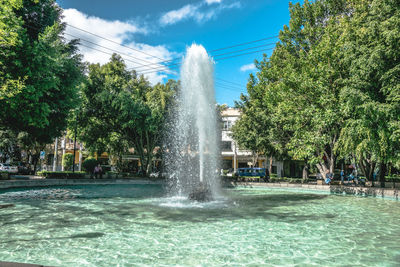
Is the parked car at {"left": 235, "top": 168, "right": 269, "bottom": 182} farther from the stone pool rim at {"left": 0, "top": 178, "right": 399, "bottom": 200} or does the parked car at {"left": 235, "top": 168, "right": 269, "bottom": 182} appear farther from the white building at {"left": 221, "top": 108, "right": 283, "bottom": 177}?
the white building at {"left": 221, "top": 108, "right": 283, "bottom": 177}

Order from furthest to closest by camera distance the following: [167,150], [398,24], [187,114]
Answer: [167,150] < [187,114] < [398,24]

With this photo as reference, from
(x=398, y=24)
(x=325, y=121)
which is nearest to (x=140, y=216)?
(x=325, y=121)

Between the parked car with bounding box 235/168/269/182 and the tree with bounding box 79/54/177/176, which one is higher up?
the tree with bounding box 79/54/177/176

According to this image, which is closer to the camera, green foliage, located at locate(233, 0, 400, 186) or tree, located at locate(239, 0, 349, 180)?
green foliage, located at locate(233, 0, 400, 186)

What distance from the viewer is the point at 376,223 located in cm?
1027

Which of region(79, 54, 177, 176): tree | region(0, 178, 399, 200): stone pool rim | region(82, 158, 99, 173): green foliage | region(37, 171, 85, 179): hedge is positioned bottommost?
region(0, 178, 399, 200): stone pool rim

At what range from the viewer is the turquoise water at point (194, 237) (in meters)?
6.07

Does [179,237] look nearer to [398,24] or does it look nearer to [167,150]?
[398,24]

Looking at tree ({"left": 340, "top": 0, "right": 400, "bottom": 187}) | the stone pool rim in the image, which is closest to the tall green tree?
the stone pool rim

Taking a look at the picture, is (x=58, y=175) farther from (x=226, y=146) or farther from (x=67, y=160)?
(x=226, y=146)

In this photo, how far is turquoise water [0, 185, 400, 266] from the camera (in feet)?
19.9

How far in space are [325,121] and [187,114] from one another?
10.6 m

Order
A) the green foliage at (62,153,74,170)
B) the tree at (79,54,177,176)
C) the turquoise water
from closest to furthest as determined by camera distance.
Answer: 1. the turquoise water
2. the tree at (79,54,177,176)
3. the green foliage at (62,153,74,170)

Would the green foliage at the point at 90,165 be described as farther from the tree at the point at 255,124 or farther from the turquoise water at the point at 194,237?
the turquoise water at the point at 194,237
